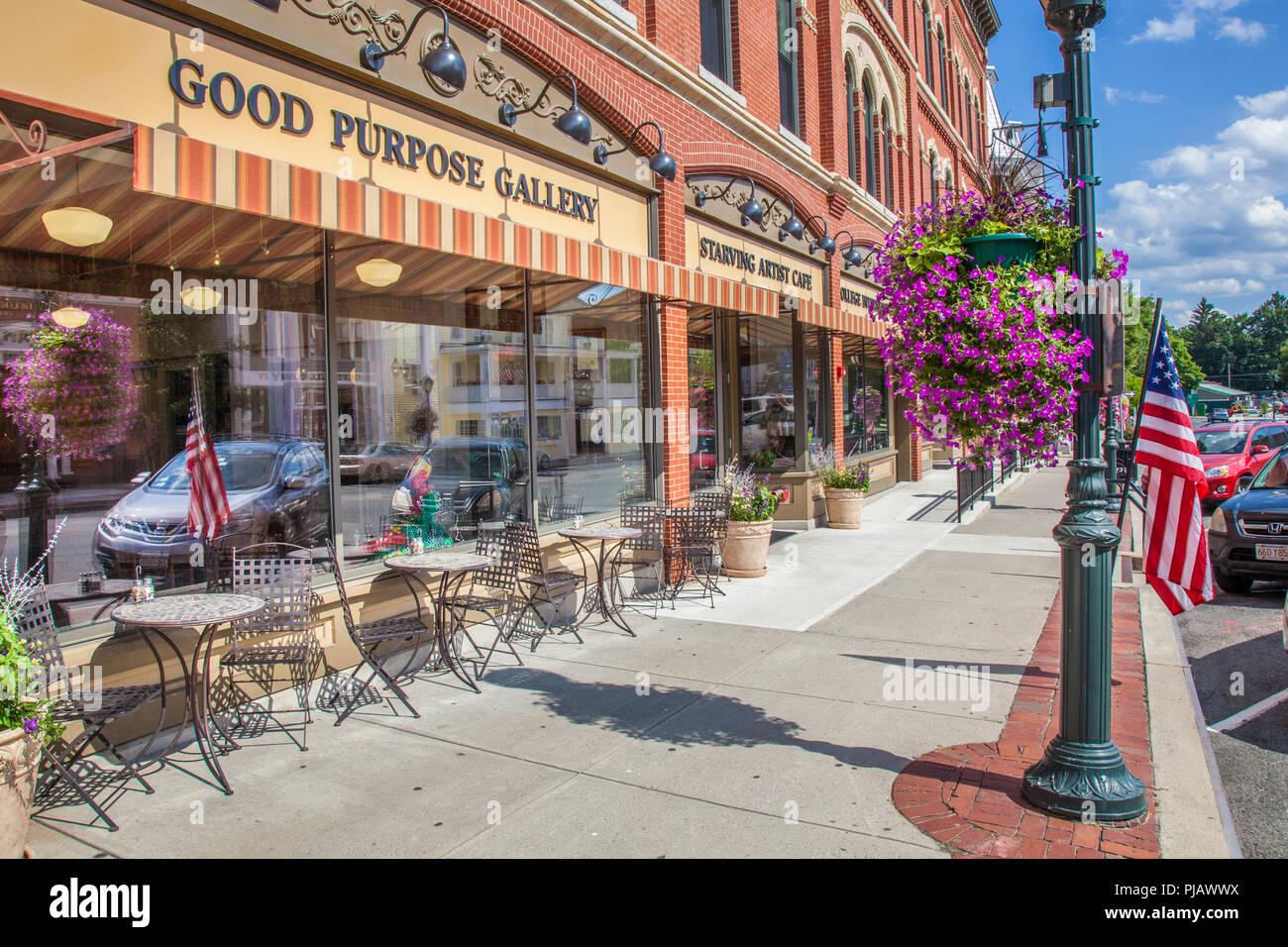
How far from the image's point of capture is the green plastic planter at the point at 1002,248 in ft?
13.4

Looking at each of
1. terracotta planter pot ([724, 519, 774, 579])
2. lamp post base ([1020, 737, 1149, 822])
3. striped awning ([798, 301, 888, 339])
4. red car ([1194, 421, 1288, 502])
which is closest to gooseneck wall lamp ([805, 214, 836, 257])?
striped awning ([798, 301, 888, 339])

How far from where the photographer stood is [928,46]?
→ 75.0ft

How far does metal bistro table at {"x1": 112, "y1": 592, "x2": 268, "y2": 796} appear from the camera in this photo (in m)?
4.32

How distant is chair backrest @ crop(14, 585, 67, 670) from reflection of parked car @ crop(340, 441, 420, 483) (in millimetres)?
2286

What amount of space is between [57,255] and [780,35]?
459 inches

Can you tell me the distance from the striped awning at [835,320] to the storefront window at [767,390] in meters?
1.02

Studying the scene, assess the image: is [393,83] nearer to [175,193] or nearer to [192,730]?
[175,193]

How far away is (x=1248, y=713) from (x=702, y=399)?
8.05 metres

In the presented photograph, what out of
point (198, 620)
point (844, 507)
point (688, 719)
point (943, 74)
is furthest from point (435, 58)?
point (943, 74)

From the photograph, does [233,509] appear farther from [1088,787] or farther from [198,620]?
[1088,787]

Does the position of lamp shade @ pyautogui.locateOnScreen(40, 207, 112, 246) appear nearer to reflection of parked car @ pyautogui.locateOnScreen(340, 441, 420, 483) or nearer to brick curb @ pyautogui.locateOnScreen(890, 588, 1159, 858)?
reflection of parked car @ pyautogui.locateOnScreen(340, 441, 420, 483)

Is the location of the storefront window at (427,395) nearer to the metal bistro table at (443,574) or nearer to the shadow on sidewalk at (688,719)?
the metal bistro table at (443,574)

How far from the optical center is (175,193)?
164 inches

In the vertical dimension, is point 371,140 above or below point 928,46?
below
